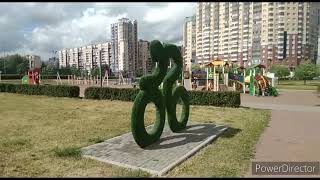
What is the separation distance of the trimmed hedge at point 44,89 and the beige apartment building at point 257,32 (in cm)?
5435

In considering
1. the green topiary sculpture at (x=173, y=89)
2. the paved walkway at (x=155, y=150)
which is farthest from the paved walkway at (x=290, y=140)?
the green topiary sculpture at (x=173, y=89)

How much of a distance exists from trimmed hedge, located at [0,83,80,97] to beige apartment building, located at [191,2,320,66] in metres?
54.4

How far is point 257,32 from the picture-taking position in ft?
243

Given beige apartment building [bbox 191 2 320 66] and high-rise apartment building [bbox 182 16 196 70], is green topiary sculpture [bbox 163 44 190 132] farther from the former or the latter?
high-rise apartment building [bbox 182 16 196 70]

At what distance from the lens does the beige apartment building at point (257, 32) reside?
232ft

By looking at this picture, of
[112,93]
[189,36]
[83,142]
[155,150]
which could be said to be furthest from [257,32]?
[155,150]

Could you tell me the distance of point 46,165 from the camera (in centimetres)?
667

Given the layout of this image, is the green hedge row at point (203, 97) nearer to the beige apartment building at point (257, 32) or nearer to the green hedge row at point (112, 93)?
the green hedge row at point (112, 93)

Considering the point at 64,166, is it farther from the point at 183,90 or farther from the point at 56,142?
the point at 183,90

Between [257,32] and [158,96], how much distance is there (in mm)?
70107

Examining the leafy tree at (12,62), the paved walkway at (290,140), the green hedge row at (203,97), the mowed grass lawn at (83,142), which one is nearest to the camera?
the mowed grass lawn at (83,142)

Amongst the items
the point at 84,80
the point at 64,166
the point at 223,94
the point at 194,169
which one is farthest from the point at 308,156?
the point at 84,80

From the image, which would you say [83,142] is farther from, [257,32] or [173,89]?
[257,32]

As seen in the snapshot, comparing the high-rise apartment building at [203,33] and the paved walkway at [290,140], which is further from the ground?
the high-rise apartment building at [203,33]
